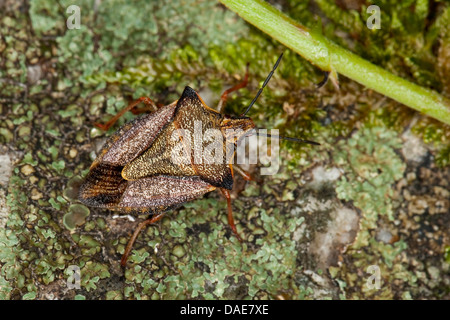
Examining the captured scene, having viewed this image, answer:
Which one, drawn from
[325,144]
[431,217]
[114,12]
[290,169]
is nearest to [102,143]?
[114,12]

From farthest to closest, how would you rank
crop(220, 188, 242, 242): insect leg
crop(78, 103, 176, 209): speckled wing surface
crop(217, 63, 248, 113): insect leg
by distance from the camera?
crop(217, 63, 248, 113): insect leg < crop(220, 188, 242, 242): insect leg < crop(78, 103, 176, 209): speckled wing surface

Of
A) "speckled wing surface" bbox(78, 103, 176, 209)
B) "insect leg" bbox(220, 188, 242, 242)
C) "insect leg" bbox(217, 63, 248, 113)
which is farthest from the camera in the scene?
"insect leg" bbox(217, 63, 248, 113)

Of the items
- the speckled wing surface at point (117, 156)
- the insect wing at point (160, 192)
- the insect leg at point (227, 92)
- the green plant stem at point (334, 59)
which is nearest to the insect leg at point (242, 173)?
the insect wing at point (160, 192)

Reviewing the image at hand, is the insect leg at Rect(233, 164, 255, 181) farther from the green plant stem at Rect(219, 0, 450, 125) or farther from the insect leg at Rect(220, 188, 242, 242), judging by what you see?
the green plant stem at Rect(219, 0, 450, 125)

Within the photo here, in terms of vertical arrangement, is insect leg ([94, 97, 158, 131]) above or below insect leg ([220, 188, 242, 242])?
above

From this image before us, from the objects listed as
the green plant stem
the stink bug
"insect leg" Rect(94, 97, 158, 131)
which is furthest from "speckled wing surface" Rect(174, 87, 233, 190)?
the green plant stem

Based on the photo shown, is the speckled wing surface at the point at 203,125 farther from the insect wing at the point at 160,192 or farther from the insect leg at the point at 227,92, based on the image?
the insect leg at the point at 227,92
